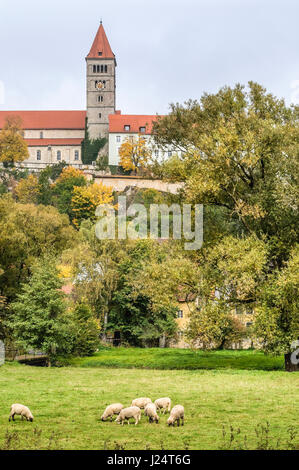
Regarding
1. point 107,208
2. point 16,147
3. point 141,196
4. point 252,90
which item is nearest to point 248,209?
point 252,90

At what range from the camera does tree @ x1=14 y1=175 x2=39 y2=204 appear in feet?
323

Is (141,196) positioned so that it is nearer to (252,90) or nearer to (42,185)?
(42,185)

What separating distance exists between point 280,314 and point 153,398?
869 cm

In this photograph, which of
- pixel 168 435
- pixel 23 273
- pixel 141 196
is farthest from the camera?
pixel 141 196

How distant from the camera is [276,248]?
2862 centimetres

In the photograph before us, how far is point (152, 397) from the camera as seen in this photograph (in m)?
19.5

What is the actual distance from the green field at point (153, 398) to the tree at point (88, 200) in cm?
6291

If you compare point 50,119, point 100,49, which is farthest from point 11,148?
point 100,49

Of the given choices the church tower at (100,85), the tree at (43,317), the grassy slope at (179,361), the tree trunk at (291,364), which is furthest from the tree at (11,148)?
the tree trunk at (291,364)

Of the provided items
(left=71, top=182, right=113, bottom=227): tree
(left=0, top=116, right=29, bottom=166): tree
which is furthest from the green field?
(left=0, top=116, right=29, bottom=166): tree

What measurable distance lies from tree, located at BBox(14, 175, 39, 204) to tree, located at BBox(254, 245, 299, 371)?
244ft

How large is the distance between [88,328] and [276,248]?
16562 mm

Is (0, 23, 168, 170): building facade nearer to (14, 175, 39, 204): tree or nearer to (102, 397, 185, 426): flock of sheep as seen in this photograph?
(14, 175, 39, 204): tree

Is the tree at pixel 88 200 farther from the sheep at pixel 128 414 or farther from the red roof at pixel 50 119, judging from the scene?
the sheep at pixel 128 414
